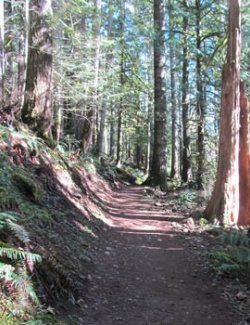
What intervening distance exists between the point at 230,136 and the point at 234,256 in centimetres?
401

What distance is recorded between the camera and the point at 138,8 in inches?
1314

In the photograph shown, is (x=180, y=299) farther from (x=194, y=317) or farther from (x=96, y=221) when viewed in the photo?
(x=96, y=221)

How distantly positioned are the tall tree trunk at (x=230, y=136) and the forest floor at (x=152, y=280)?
929 mm

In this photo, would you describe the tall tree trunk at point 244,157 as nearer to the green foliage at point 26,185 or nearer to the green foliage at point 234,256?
the green foliage at point 234,256

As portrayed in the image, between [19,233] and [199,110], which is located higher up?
[199,110]

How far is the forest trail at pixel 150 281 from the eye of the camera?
5.15m

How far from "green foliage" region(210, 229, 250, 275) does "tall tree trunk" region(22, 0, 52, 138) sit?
16.7 ft

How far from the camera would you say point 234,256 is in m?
7.03

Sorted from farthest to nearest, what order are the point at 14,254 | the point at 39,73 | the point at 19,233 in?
the point at 39,73, the point at 19,233, the point at 14,254

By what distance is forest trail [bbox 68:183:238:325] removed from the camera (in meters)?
5.15

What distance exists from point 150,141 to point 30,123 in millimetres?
23836

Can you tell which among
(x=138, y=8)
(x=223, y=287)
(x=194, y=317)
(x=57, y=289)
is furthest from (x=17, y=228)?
(x=138, y=8)

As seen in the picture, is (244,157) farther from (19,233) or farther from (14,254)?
(14,254)

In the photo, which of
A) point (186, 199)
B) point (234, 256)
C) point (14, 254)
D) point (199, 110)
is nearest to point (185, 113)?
point (199, 110)
